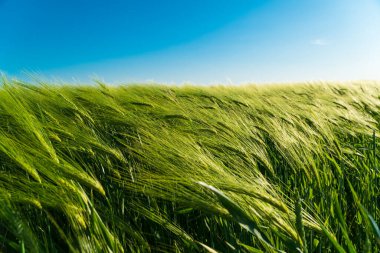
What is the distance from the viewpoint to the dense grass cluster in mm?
597

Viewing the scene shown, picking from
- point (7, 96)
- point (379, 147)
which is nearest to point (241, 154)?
point (7, 96)

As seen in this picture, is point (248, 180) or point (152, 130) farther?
point (152, 130)

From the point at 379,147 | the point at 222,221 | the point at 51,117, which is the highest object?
the point at 51,117

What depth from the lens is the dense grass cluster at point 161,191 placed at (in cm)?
60

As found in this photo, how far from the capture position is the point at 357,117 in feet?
5.33

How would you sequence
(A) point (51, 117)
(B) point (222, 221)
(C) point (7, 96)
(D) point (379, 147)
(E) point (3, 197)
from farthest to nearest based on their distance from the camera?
(D) point (379, 147) < (A) point (51, 117) < (C) point (7, 96) < (B) point (222, 221) < (E) point (3, 197)

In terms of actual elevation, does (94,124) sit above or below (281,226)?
above

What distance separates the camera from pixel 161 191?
0.75 metres

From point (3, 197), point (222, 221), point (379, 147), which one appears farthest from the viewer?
point (379, 147)

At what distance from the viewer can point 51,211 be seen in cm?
83

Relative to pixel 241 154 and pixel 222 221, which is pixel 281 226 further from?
pixel 241 154

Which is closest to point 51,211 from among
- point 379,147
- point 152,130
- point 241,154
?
point 152,130

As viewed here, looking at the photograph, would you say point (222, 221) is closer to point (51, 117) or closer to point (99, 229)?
point (99, 229)

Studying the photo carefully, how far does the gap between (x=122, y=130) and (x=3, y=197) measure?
862 mm
